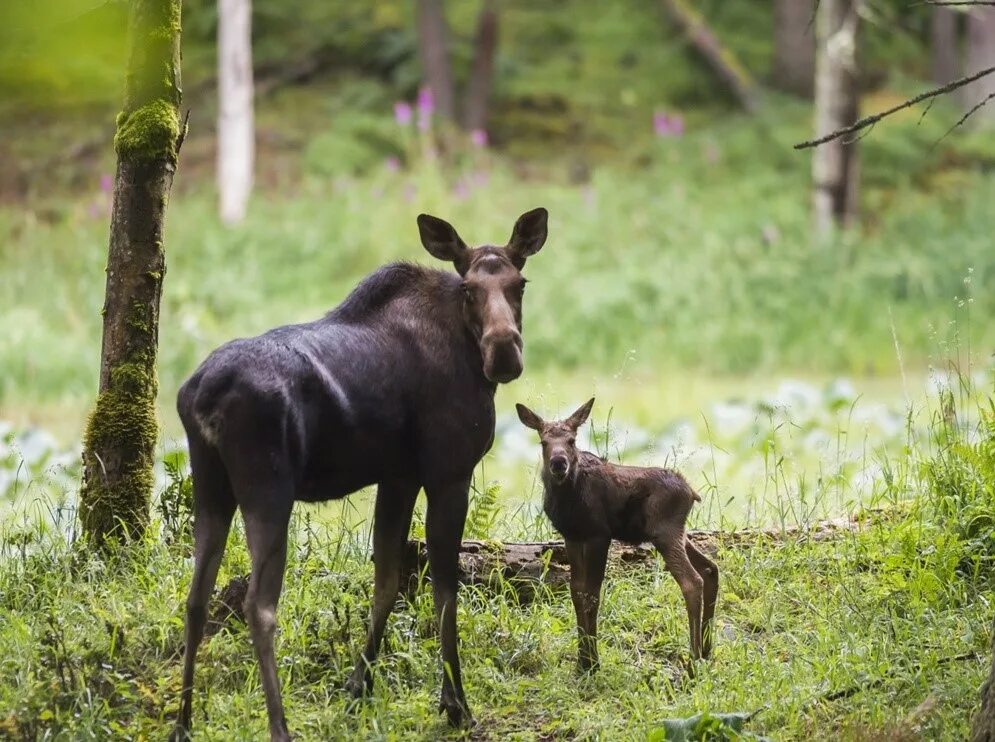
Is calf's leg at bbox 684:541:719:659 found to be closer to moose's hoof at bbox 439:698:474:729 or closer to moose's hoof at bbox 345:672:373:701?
moose's hoof at bbox 439:698:474:729

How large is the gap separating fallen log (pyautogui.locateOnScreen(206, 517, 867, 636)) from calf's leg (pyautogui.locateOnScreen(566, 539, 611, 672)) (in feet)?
2.08

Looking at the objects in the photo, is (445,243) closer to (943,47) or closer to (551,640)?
(551,640)

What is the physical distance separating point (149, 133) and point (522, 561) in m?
2.71

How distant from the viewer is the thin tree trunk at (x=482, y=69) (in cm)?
2191

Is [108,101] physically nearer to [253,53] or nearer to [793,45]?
[253,53]

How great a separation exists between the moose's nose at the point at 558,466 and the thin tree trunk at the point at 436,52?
1628cm

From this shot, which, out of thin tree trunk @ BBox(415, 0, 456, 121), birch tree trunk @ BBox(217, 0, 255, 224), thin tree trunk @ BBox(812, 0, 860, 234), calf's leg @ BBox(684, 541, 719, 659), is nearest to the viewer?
calf's leg @ BBox(684, 541, 719, 659)

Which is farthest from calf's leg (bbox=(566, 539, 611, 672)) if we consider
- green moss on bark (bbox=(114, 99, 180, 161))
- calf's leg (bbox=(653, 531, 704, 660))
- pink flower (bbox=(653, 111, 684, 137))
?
pink flower (bbox=(653, 111, 684, 137))

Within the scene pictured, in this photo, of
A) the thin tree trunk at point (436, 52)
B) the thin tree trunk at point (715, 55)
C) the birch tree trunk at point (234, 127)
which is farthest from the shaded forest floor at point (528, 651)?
the thin tree trunk at point (715, 55)

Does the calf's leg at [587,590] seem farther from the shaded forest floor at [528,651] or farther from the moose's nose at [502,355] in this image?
the moose's nose at [502,355]

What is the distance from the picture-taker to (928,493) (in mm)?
6957

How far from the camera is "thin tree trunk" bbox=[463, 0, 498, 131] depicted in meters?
21.9

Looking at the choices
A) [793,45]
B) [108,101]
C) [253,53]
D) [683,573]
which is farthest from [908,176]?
[683,573]

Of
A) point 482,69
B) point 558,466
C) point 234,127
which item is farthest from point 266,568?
point 482,69
